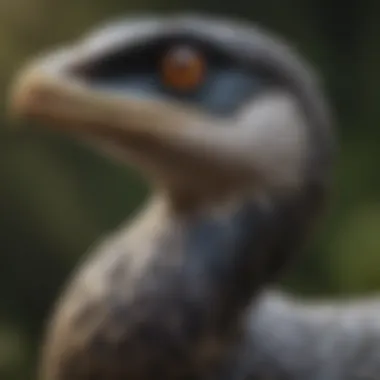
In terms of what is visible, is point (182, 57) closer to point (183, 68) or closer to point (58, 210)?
point (183, 68)

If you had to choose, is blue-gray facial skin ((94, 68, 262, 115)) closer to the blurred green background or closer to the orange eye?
the orange eye

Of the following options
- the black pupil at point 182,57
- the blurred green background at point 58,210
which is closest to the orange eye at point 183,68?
the black pupil at point 182,57

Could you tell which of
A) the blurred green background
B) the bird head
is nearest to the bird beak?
the bird head

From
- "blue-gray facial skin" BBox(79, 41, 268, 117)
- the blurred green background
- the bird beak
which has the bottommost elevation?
the bird beak

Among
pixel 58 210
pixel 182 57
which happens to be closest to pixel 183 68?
pixel 182 57

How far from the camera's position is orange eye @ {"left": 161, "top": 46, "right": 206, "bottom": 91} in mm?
526

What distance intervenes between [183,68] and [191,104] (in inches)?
0.9

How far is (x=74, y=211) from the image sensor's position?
1.22 metres

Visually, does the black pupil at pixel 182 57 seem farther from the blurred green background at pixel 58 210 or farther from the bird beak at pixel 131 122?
the blurred green background at pixel 58 210

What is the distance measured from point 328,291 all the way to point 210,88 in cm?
71

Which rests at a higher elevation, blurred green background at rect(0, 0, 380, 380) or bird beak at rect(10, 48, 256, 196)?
blurred green background at rect(0, 0, 380, 380)

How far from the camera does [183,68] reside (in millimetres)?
524

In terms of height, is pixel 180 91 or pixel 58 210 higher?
pixel 58 210

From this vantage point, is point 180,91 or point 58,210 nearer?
point 180,91
